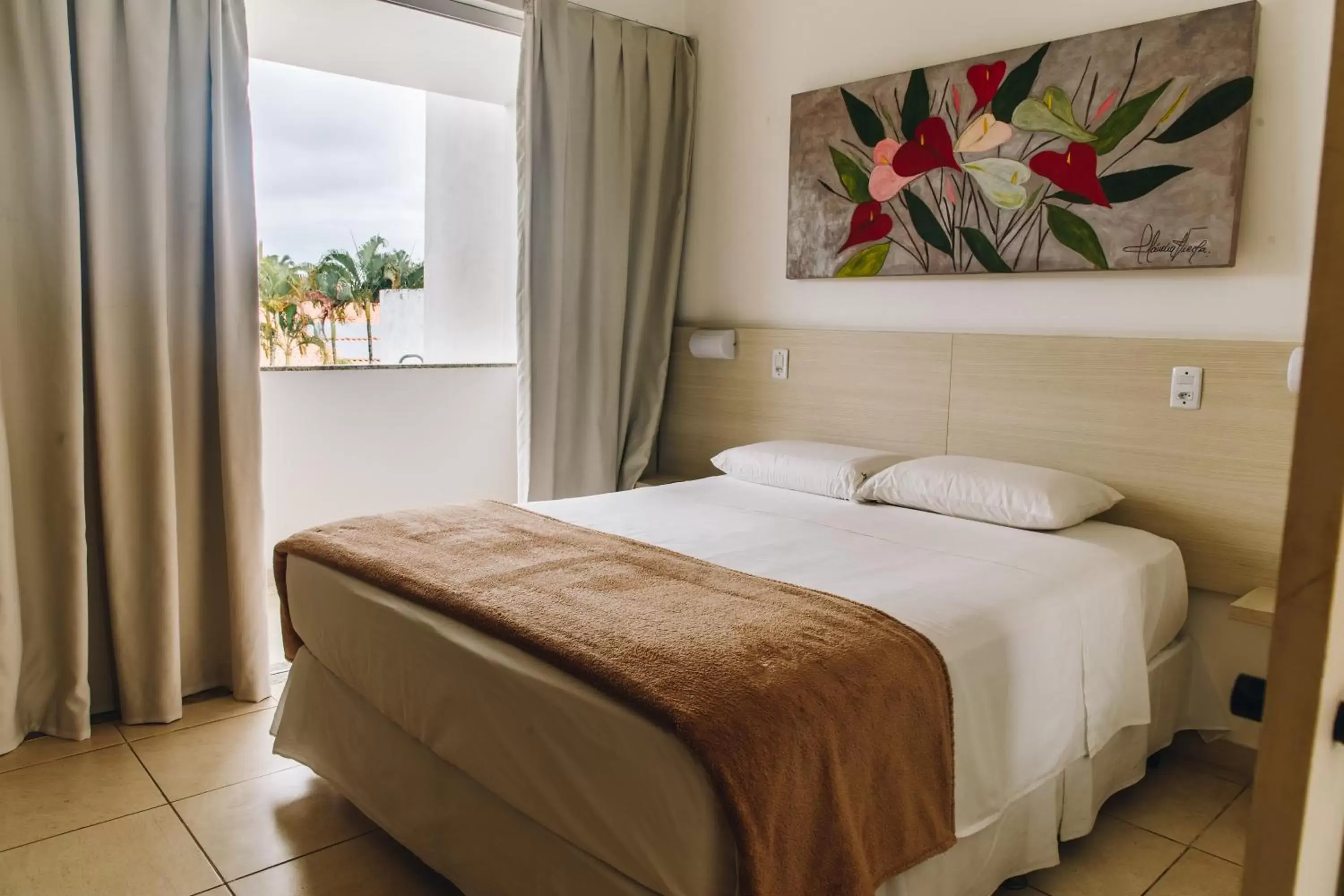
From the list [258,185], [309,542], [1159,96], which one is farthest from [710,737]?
[258,185]

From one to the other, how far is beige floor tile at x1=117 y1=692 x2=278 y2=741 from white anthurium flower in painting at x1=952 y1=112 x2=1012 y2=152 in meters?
2.86

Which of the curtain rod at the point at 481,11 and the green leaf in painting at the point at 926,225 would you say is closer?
the green leaf in painting at the point at 926,225

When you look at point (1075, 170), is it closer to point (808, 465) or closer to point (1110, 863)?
point (808, 465)

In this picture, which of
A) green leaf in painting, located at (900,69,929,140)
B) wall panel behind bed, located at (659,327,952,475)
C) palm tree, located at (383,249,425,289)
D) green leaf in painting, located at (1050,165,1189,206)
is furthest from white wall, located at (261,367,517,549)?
green leaf in painting, located at (1050,165,1189,206)

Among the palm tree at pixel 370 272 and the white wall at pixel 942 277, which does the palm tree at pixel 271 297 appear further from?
the white wall at pixel 942 277

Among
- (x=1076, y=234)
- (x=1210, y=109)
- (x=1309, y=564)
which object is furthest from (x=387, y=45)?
(x=1309, y=564)

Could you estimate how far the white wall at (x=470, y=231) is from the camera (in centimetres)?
405

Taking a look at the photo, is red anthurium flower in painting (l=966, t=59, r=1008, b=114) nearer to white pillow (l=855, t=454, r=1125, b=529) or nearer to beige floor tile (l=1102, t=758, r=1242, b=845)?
white pillow (l=855, t=454, r=1125, b=529)

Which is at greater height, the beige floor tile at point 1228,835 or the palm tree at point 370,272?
the palm tree at point 370,272

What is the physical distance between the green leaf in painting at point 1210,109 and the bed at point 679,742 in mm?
1106

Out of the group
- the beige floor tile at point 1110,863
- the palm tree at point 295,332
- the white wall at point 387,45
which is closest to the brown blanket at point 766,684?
the beige floor tile at point 1110,863

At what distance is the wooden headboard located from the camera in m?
2.49

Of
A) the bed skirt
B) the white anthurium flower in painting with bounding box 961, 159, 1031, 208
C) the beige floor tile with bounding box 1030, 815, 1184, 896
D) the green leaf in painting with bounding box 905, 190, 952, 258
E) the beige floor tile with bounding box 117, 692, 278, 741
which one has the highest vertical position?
the white anthurium flower in painting with bounding box 961, 159, 1031, 208

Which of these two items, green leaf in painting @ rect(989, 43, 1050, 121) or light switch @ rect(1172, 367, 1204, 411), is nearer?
light switch @ rect(1172, 367, 1204, 411)
